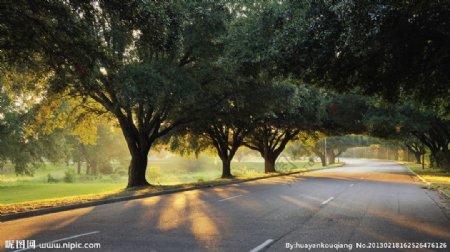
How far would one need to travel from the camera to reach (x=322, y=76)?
1408 cm

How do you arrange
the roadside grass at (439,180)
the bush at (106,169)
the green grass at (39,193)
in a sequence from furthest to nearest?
the bush at (106,169)
the green grass at (39,193)
the roadside grass at (439,180)

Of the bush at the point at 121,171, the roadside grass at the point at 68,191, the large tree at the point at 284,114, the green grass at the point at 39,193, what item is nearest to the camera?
the roadside grass at the point at 68,191

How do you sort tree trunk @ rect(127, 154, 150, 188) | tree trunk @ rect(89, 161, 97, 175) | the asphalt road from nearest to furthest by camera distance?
the asphalt road
tree trunk @ rect(127, 154, 150, 188)
tree trunk @ rect(89, 161, 97, 175)

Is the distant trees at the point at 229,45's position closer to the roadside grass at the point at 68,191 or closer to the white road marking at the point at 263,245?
the roadside grass at the point at 68,191

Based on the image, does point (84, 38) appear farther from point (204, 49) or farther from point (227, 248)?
point (204, 49)

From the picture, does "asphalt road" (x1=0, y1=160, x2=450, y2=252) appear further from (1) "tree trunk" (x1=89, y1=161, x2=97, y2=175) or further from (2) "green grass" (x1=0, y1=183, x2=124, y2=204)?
(1) "tree trunk" (x1=89, y1=161, x2=97, y2=175)

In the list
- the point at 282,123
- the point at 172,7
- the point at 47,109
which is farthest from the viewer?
the point at 282,123

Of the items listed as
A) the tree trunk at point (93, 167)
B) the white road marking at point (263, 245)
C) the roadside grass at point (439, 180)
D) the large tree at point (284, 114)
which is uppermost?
the large tree at point (284, 114)

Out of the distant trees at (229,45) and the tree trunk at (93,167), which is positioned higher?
the distant trees at (229,45)

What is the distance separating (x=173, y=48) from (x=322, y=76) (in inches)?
199

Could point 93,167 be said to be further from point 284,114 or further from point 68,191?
point 284,114

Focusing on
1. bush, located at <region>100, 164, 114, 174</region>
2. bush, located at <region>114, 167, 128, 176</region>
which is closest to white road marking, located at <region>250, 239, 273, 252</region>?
bush, located at <region>114, 167, 128, 176</region>

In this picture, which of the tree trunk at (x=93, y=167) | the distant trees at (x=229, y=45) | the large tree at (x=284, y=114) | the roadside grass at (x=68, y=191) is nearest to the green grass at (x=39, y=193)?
the roadside grass at (x=68, y=191)

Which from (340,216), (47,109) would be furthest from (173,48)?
(47,109)
